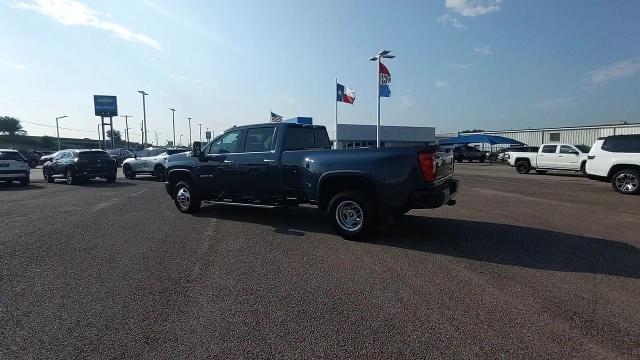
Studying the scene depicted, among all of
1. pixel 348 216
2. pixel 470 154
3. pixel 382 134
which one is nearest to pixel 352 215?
pixel 348 216

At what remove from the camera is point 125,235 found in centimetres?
730

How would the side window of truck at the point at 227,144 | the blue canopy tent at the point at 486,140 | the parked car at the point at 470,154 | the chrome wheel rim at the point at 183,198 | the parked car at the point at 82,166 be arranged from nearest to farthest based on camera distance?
the side window of truck at the point at 227,144 → the chrome wheel rim at the point at 183,198 → the parked car at the point at 82,166 → the blue canopy tent at the point at 486,140 → the parked car at the point at 470,154

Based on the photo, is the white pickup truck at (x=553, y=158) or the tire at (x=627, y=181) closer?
the tire at (x=627, y=181)

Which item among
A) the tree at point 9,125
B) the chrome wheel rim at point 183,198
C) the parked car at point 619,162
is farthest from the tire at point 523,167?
the tree at point 9,125

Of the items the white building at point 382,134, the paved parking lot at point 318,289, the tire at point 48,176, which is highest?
the white building at point 382,134

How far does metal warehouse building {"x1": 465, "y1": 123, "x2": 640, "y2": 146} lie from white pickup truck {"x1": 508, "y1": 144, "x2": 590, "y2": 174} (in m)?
18.6

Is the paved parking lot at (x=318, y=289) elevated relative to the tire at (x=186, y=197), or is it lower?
lower

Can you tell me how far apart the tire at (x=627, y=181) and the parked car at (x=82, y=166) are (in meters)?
20.4

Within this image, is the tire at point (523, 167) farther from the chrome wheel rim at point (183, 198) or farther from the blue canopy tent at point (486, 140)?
the chrome wheel rim at point (183, 198)

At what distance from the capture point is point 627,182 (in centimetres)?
1303

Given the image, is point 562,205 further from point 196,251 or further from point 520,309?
point 196,251

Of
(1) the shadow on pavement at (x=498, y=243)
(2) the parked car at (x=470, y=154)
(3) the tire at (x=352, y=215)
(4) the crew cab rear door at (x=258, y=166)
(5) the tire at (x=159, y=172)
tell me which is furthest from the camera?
(2) the parked car at (x=470, y=154)

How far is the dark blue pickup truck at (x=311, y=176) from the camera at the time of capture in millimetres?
6219

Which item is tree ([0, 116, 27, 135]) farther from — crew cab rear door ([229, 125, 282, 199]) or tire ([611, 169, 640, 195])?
tire ([611, 169, 640, 195])
